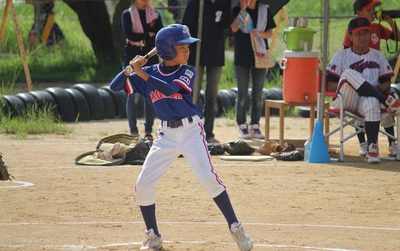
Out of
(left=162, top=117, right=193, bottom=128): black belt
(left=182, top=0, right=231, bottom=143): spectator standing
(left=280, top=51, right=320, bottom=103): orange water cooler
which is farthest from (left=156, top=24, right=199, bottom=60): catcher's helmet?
(left=182, top=0, right=231, bottom=143): spectator standing

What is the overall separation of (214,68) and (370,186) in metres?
3.50

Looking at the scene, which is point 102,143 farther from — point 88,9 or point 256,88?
point 88,9

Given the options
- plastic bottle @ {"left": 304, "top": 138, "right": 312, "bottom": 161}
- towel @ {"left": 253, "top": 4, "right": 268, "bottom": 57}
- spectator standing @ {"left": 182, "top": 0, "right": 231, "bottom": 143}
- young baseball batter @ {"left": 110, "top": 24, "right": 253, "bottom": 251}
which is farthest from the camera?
towel @ {"left": 253, "top": 4, "right": 268, "bottom": 57}

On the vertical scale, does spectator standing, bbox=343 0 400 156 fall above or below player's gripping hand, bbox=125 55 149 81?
below

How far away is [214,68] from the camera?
510 inches

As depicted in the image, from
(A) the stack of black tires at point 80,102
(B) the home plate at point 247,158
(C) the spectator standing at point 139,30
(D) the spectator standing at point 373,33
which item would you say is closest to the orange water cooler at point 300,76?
(D) the spectator standing at point 373,33

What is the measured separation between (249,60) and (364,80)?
236cm

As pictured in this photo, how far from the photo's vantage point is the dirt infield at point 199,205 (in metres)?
7.55

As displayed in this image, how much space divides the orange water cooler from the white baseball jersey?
0.66 metres

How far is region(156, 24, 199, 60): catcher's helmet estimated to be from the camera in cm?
730

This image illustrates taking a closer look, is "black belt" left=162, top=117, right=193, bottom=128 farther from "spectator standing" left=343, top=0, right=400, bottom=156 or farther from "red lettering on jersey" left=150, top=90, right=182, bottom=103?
"spectator standing" left=343, top=0, right=400, bottom=156

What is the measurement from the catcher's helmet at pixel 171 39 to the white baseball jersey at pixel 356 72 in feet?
14.6

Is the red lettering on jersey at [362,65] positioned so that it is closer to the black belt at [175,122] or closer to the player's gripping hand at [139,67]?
the black belt at [175,122]

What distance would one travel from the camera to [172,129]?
7.30 metres
